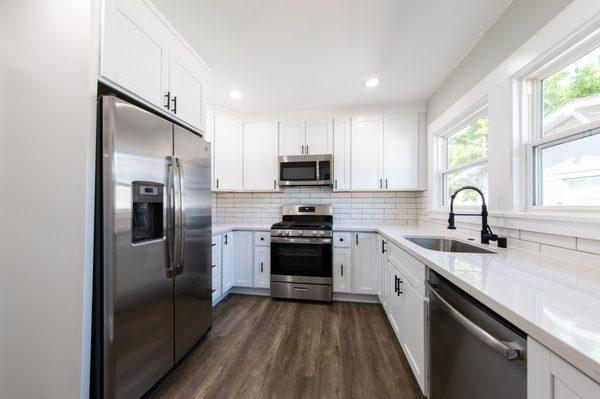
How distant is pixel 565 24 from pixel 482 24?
2.31ft

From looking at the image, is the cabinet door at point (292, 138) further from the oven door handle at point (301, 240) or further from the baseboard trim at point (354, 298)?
the baseboard trim at point (354, 298)

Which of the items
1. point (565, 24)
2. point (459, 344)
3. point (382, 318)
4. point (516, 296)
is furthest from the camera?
point (382, 318)

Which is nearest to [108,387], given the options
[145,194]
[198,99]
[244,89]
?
[145,194]

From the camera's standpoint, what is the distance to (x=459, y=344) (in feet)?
3.28

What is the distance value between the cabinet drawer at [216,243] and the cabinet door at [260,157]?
2.89 ft

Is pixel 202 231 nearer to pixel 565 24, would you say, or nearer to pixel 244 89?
pixel 244 89

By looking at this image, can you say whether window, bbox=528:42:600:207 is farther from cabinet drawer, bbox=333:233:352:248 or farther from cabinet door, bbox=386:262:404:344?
cabinet drawer, bbox=333:233:352:248

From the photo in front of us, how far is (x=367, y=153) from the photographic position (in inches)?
123

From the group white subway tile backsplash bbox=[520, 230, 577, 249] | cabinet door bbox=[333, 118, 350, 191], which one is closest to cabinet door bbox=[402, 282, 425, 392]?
white subway tile backsplash bbox=[520, 230, 577, 249]

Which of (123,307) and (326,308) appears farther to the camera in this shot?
(326,308)

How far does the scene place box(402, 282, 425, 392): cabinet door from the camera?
138cm

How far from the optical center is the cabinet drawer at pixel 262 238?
303 centimetres

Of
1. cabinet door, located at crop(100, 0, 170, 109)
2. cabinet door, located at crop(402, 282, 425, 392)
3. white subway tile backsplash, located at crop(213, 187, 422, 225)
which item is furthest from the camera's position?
white subway tile backsplash, located at crop(213, 187, 422, 225)

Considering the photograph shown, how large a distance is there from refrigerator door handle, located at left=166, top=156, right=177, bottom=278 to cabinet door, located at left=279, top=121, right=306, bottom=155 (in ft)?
6.22
